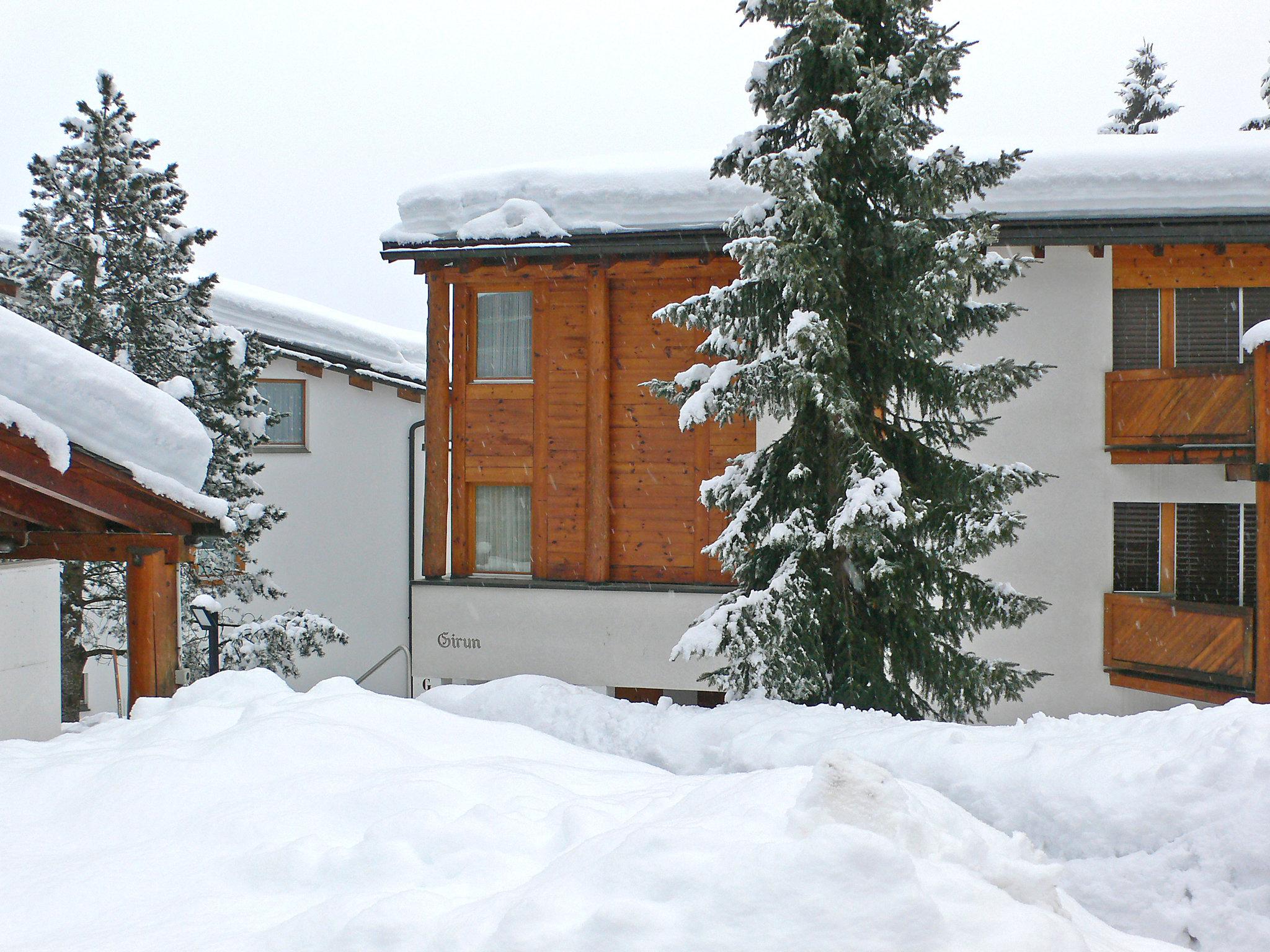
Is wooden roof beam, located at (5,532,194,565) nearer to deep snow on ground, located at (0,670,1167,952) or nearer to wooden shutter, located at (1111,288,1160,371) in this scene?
deep snow on ground, located at (0,670,1167,952)

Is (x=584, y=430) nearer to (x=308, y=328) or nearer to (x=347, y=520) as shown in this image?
(x=347, y=520)

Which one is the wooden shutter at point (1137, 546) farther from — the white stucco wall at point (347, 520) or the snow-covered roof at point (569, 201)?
the white stucco wall at point (347, 520)

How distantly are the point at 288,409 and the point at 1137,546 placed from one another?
1471cm

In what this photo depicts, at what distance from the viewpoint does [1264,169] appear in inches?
454

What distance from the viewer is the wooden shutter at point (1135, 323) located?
12062mm

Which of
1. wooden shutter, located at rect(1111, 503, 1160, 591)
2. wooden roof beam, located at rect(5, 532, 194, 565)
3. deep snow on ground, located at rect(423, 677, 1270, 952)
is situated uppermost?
wooden roof beam, located at rect(5, 532, 194, 565)

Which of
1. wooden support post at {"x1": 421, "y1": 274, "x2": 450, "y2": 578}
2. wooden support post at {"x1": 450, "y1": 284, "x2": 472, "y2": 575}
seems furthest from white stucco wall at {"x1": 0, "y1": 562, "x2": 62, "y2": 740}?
wooden support post at {"x1": 450, "y1": 284, "x2": 472, "y2": 575}

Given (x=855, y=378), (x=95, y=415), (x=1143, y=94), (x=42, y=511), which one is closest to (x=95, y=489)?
(x=95, y=415)

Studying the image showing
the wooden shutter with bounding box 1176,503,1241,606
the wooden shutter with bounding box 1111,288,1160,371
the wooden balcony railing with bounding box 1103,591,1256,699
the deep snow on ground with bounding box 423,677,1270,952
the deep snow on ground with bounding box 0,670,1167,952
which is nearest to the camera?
the deep snow on ground with bounding box 0,670,1167,952

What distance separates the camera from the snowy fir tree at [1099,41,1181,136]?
92.9 ft

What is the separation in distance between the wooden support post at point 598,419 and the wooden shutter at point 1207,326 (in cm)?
729

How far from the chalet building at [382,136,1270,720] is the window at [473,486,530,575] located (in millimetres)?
37

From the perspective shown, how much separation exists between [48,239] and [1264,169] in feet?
49.5

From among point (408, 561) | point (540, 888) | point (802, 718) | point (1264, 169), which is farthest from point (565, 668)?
point (1264, 169)
